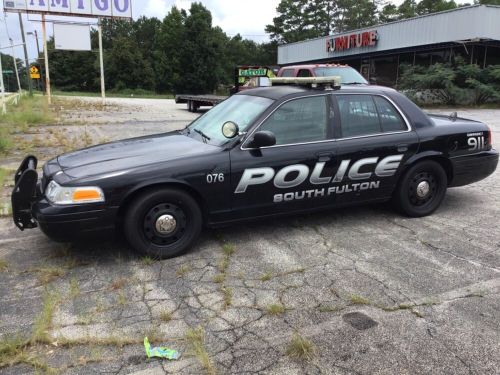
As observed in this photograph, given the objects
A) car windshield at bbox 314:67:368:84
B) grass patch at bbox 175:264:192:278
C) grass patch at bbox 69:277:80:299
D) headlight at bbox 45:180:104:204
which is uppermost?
car windshield at bbox 314:67:368:84

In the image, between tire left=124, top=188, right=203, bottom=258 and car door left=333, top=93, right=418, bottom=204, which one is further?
car door left=333, top=93, right=418, bottom=204

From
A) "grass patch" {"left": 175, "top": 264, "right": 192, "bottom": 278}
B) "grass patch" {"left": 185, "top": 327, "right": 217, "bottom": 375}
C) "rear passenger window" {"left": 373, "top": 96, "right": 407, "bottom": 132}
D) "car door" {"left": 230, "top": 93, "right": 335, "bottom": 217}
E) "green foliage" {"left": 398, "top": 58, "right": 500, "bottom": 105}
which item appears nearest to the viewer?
"grass patch" {"left": 185, "top": 327, "right": 217, "bottom": 375}

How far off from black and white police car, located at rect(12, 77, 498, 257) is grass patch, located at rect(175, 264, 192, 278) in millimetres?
212

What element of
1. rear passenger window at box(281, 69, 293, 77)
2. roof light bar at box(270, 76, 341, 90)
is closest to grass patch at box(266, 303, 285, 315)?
roof light bar at box(270, 76, 341, 90)

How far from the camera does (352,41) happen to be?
102 feet

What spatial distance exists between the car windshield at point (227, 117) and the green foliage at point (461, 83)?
19816mm

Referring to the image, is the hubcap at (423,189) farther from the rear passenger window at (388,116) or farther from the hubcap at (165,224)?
the hubcap at (165,224)

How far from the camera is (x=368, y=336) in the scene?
9.50 feet

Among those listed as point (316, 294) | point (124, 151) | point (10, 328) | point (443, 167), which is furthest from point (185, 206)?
point (443, 167)

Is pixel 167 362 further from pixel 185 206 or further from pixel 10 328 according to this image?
pixel 185 206

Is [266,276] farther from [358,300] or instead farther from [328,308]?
[358,300]

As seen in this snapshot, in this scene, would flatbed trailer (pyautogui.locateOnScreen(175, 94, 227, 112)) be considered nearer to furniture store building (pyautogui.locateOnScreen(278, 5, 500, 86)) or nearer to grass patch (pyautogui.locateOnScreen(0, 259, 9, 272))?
furniture store building (pyautogui.locateOnScreen(278, 5, 500, 86))

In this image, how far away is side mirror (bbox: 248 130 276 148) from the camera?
410 cm

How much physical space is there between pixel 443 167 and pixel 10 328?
4603 mm
